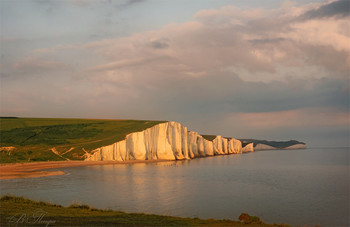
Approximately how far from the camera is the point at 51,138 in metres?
83.8

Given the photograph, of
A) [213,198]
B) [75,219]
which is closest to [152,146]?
[213,198]

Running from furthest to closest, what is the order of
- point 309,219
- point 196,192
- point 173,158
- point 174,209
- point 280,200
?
1. point 173,158
2. point 196,192
3. point 280,200
4. point 174,209
5. point 309,219

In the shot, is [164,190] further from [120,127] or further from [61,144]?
[120,127]

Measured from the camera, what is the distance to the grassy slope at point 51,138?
238 ft

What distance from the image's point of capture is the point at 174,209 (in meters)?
22.3

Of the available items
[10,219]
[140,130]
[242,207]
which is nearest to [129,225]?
[10,219]

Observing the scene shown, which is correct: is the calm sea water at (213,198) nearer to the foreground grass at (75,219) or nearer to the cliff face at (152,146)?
the foreground grass at (75,219)

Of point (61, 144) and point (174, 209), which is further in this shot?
point (61, 144)

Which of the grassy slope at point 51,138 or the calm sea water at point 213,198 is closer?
the calm sea water at point 213,198

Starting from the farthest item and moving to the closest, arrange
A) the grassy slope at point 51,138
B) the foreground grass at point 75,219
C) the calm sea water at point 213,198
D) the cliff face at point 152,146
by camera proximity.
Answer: the cliff face at point 152,146, the grassy slope at point 51,138, the calm sea water at point 213,198, the foreground grass at point 75,219

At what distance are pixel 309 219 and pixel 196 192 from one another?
42.9ft

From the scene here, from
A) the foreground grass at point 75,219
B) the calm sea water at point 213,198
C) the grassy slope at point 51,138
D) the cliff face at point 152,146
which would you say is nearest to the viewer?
the foreground grass at point 75,219

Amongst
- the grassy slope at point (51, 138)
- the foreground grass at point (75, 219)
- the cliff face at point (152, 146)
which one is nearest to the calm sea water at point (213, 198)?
the foreground grass at point (75, 219)

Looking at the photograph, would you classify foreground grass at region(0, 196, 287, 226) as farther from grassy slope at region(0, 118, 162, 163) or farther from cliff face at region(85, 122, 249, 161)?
grassy slope at region(0, 118, 162, 163)
